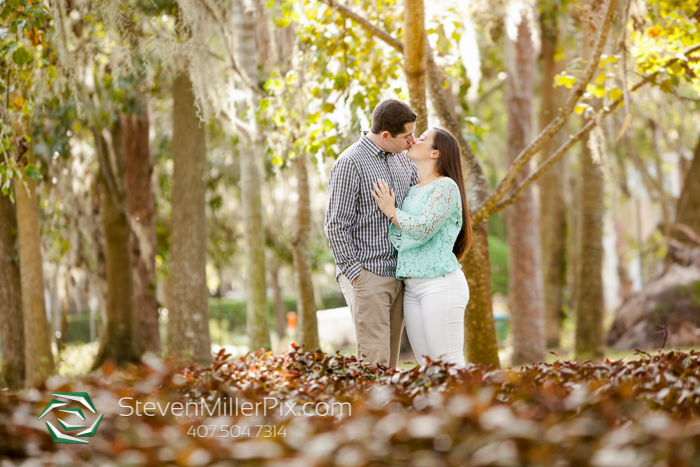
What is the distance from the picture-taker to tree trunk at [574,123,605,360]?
8.23 metres

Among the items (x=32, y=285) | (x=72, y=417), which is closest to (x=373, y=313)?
(x=72, y=417)

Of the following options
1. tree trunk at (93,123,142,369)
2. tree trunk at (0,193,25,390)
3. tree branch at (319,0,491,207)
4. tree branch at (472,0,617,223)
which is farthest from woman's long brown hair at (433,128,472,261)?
tree trunk at (93,123,142,369)

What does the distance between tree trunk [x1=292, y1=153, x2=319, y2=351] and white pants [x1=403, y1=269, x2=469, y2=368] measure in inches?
152

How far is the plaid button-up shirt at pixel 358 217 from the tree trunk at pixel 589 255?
5.74 m

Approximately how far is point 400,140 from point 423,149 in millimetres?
151

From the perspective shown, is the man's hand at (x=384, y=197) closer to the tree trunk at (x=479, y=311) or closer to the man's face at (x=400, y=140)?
the man's face at (x=400, y=140)

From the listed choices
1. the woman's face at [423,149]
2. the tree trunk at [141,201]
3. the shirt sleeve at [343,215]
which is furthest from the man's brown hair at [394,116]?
the tree trunk at [141,201]

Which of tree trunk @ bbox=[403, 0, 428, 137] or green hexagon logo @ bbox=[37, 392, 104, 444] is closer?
green hexagon logo @ bbox=[37, 392, 104, 444]

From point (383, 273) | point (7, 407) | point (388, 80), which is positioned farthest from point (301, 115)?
point (7, 407)

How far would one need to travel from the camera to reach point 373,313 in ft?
10.3

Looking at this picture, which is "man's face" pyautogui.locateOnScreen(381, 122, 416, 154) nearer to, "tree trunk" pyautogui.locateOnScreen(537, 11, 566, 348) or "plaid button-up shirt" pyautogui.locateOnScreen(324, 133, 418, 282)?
"plaid button-up shirt" pyautogui.locateOnScreen(324, 133, 418, 282)

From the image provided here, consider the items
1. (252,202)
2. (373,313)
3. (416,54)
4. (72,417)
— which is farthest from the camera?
(252,202)

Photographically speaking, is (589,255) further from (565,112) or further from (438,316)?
(438,316)

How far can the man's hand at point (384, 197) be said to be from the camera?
318cm
